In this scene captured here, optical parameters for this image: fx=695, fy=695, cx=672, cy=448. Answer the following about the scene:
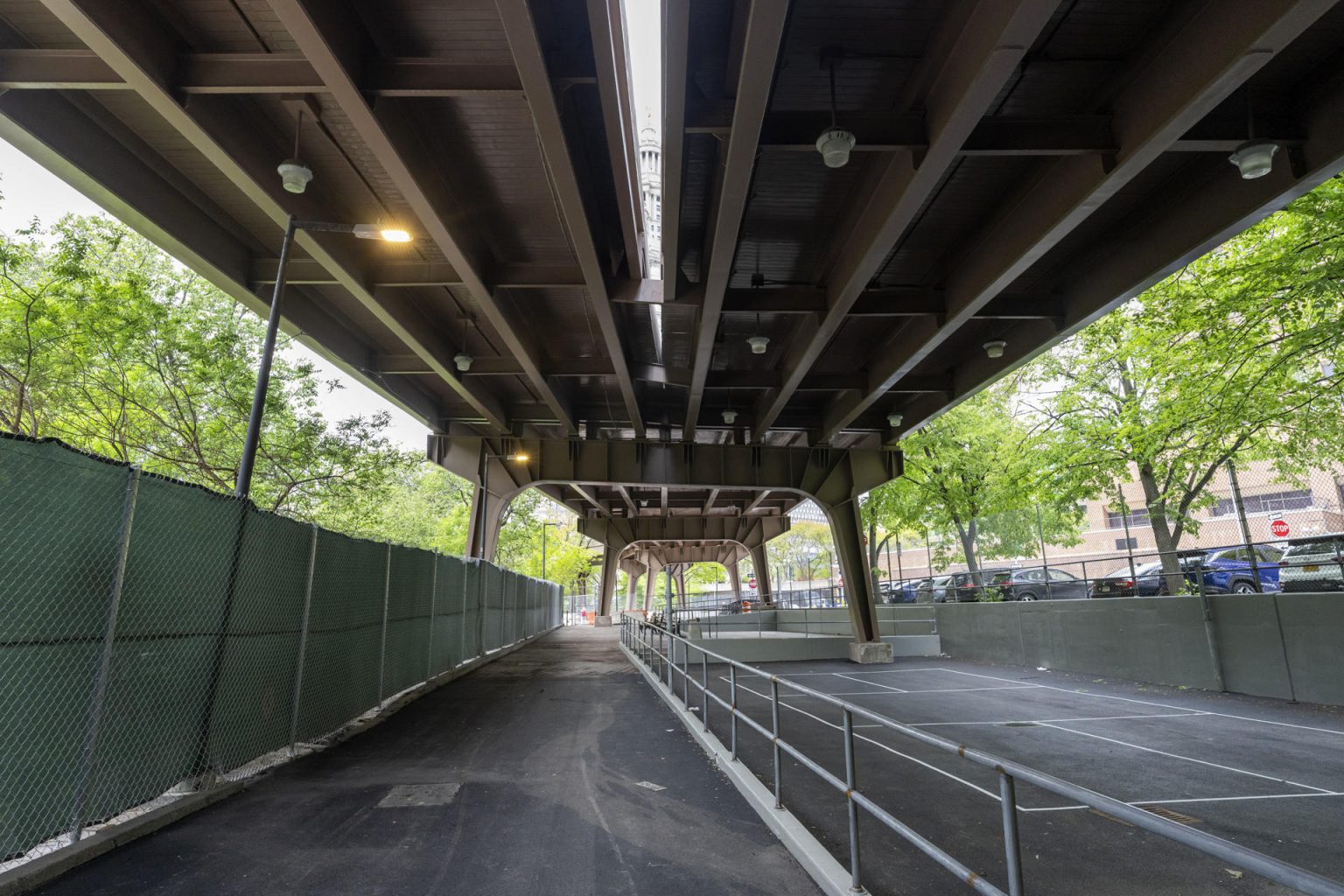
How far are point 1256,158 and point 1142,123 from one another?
1201 mm

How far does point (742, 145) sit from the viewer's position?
6.01 metres

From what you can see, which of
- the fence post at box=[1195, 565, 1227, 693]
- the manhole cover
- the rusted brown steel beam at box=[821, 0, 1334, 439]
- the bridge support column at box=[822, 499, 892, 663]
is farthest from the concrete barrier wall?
the manhole cover

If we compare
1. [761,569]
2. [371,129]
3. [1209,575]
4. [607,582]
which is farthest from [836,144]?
[607,582]

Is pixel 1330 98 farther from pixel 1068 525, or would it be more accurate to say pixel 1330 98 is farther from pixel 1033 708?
pixel 1068 525

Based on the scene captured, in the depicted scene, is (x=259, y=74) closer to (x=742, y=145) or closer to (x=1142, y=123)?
(x=742, y=145)

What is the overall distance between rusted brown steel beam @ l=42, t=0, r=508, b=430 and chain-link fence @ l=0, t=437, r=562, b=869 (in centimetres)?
305

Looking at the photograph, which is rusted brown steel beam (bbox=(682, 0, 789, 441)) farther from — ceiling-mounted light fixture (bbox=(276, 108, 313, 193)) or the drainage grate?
the drainage grate

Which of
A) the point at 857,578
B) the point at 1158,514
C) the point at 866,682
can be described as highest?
the point at 1158,514

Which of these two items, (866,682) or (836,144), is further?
(866,682)

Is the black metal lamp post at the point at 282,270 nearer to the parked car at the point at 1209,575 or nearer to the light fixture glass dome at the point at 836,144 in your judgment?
the light fixture glass dome at the point at 836,144

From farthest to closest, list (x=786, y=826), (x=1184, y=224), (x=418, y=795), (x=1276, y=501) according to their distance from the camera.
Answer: (x=1276, y=501), (x=1184, y=224), (x=418, y=795), (x=786, y=826)

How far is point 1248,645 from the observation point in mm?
12508

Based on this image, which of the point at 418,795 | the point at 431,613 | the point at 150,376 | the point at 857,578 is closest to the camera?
the point at 418,795

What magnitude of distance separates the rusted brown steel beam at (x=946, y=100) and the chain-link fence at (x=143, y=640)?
7025mm
